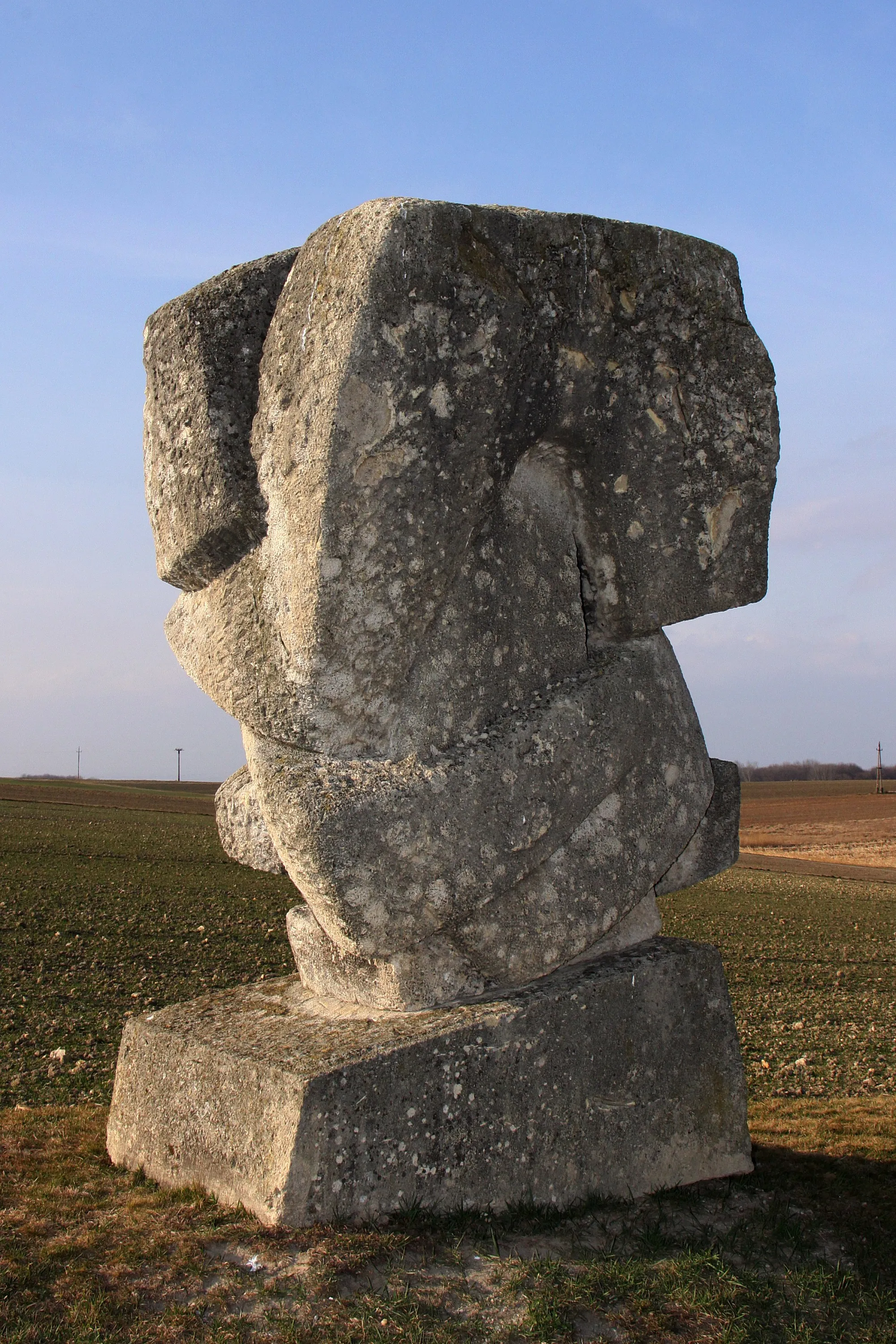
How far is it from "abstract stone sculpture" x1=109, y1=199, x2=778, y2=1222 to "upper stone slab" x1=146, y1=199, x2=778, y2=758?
0.01 metres

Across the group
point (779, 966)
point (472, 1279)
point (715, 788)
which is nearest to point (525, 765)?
point (715, 788)

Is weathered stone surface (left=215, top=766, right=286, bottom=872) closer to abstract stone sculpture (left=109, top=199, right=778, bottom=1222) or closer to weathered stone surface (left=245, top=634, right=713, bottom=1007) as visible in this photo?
abstract stone sculpture (left=109, top=199, right=778, bottom=1222)

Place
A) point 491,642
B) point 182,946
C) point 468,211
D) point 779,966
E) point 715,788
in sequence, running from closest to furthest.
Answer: point 468,211 < point 491,642 < point 715,788 < point 182,946 < point 779,966

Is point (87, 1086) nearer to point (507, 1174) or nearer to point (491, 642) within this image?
point (507, 1174)

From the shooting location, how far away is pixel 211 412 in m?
4.82

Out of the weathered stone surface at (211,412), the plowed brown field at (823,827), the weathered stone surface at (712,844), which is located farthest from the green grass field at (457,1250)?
the plowed brown field at (823,827)

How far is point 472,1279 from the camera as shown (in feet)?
12.6

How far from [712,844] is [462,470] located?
2417mm

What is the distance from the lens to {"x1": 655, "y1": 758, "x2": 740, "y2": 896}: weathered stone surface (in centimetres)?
568

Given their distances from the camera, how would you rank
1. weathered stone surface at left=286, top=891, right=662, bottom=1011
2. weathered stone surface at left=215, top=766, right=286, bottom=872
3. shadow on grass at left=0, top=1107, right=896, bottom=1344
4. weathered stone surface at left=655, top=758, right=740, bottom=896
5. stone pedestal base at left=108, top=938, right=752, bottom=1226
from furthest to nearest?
weathered stone surface at left=655, top=758, right=740, bottom=896, weathered stone surface at left=215, top=766, right=286, bottom=872, weathered stone surface at left=286, top=891, right=662, bottom=1011, stone pedestal base at left=108, top=938, right=752, bottom=1226, shadow on grass at left=0, top=1107, right=896, bottom=1344

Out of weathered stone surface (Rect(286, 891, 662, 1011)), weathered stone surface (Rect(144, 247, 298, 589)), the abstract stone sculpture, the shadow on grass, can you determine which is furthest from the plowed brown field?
weathered stone surface (Rect(144, 247, 298, 589))

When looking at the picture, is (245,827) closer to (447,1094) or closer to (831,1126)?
(447,1094)

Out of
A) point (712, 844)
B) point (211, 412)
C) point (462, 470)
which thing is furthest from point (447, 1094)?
point (211, 412)

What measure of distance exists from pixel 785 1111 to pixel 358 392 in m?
5.18
